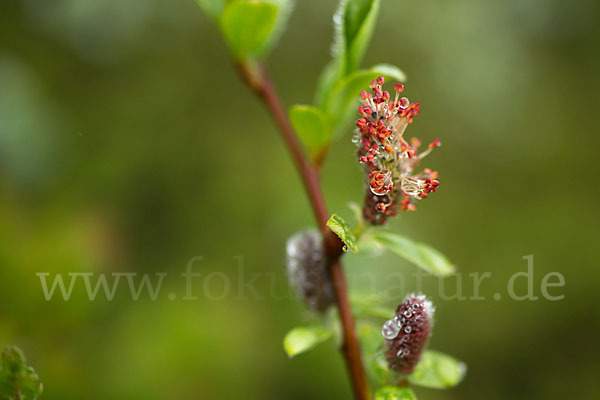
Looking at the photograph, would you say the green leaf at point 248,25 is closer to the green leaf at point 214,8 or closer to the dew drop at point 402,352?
the green leaf at point 214,8

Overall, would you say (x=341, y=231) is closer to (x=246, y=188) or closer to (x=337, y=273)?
(x=337, y=273)

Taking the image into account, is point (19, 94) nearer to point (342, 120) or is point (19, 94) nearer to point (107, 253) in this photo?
point (107, 253)

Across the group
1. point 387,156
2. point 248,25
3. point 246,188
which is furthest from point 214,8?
point 246,188

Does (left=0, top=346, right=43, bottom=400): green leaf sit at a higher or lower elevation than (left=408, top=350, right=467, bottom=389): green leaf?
lower

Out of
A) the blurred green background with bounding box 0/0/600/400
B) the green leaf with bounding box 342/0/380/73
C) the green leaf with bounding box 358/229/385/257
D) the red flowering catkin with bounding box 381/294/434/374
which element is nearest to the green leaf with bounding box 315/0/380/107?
the green leaf with bounding box 342/0/380/73

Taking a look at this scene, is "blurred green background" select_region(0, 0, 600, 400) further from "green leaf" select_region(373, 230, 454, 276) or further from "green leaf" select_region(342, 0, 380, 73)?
"green leaf" select_region(342, 0, 380, 73)

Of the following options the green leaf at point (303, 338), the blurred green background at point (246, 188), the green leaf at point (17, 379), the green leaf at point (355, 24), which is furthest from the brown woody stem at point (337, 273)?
the blurred green background at point (246, 188)

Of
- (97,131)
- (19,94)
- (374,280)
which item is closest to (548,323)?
(374,280)

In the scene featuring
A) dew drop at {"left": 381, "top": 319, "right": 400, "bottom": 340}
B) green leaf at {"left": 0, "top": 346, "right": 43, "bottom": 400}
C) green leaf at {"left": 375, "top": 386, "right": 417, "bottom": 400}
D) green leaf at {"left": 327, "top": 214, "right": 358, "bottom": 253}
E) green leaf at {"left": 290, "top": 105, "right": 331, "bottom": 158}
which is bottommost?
green leaf at {"left": 0, "top": 346, "right": 43, "bottom": 400}
